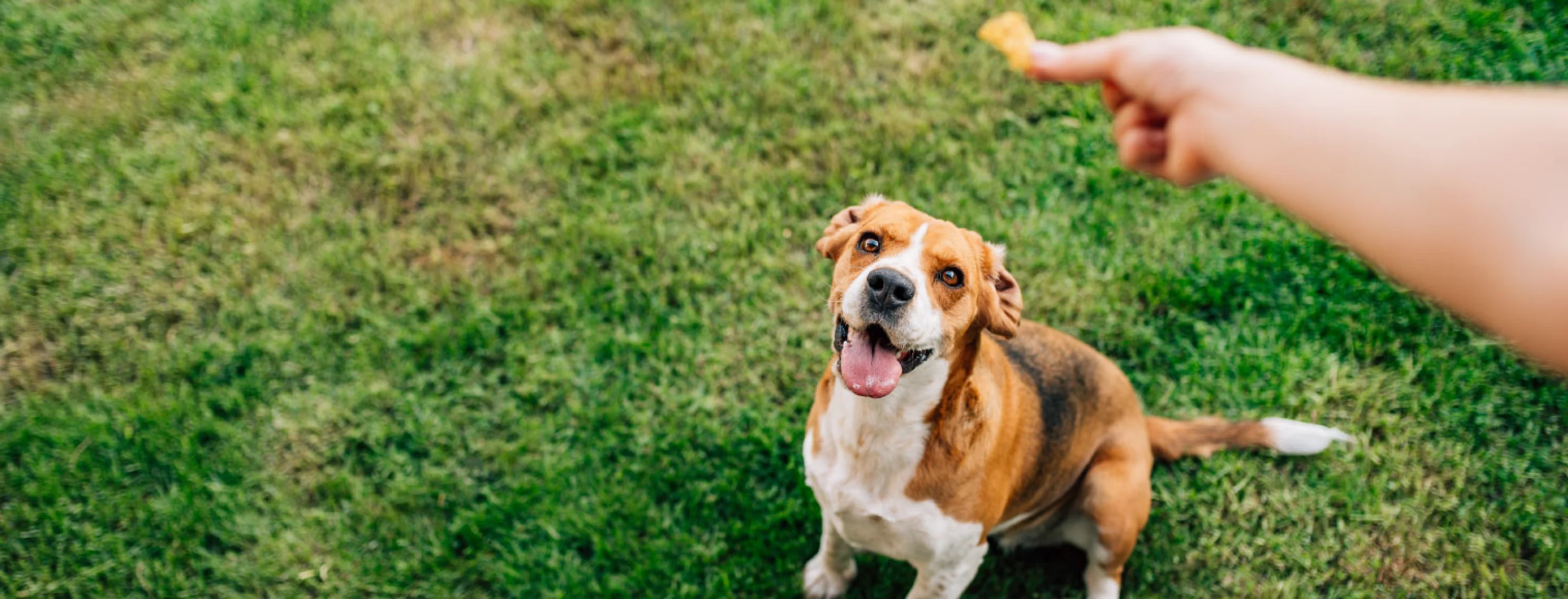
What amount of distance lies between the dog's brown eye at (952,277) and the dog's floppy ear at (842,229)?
0.38 metres

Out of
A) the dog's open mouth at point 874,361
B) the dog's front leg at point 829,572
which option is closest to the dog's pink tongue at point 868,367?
the dog's open mouth at point 874,361

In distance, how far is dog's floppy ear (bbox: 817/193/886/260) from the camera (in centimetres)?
286

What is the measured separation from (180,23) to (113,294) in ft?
7.12

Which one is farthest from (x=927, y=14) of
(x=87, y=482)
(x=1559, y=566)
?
(x=87, y=482)

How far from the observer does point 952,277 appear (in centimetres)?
256

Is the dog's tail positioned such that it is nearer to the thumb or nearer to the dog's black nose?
the dog's black nose

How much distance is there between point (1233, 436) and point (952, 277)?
217cm

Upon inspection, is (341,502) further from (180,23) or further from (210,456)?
(180,23)

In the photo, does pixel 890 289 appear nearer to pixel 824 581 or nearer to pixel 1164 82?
pixel 1164 82

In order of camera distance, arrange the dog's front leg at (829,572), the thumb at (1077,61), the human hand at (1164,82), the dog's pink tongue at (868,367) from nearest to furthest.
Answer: the human hand at (1164,82) → the thumb at (1077,61) → the dog's pink tongue at (868,367) → the dog's front leg at (829,572)

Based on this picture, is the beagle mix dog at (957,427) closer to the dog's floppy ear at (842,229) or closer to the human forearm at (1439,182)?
the dog's floppy ear at (842,229)

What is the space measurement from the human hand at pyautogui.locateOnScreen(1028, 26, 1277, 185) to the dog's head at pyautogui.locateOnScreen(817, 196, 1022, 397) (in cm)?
60

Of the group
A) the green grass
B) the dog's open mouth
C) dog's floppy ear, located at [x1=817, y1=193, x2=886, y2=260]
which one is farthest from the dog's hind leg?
dog's floppy ear, located at [x1=817, y1=193, x2=886, y2=260]

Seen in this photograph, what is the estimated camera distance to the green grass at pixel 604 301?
412 cm
